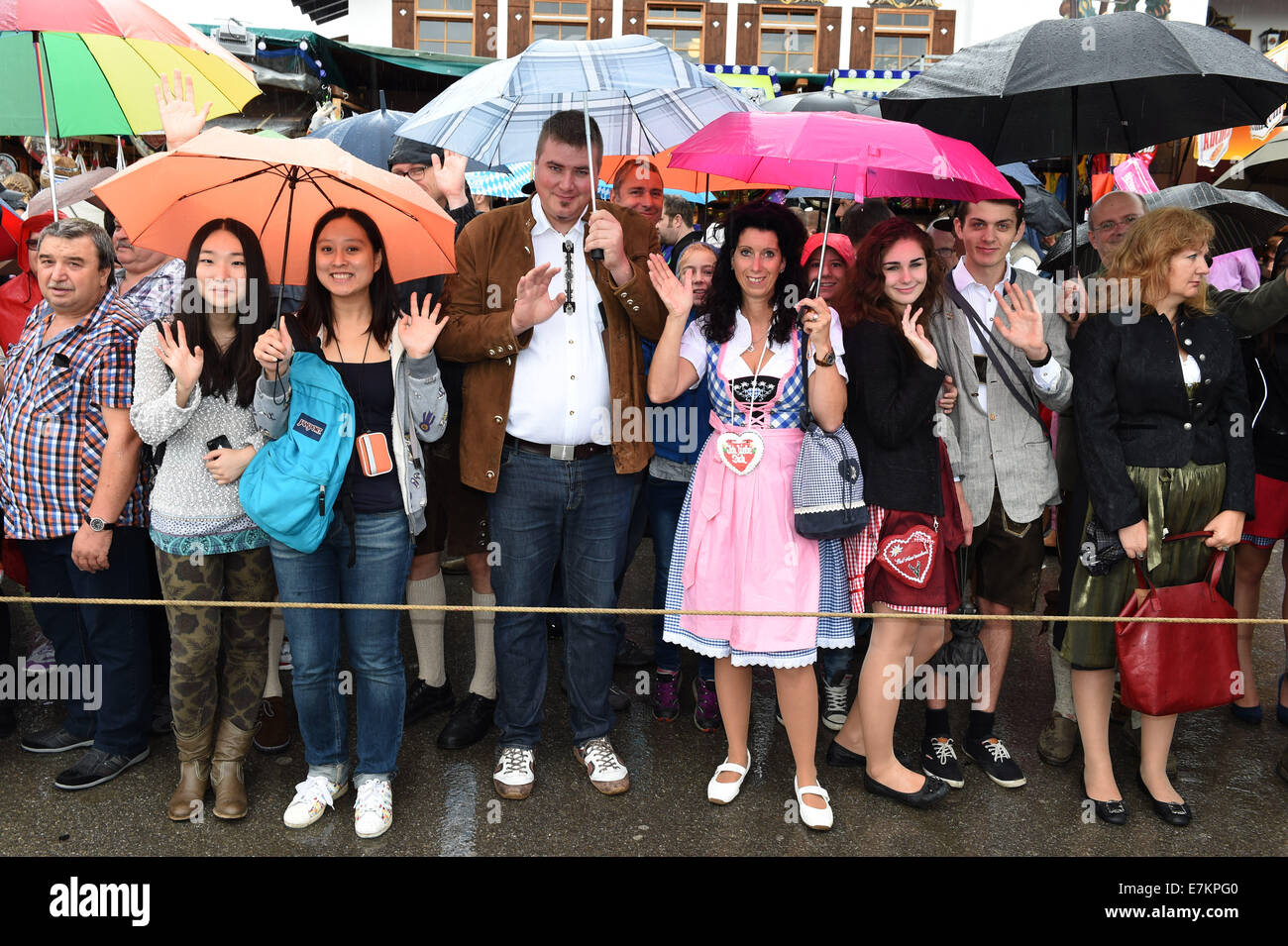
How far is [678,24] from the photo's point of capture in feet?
46.0

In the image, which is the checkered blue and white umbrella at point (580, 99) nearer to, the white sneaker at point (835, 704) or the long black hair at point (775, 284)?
the long black hair at point (775, 284)

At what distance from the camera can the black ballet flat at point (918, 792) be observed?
3.49m

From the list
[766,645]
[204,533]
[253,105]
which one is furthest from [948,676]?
[253,105]

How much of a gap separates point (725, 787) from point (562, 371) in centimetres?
155

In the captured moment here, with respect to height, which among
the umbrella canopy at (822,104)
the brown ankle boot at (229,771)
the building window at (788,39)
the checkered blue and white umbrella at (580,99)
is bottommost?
the brown ankle boot at (229,771)

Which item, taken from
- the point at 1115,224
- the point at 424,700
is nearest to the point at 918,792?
the point at 424,700

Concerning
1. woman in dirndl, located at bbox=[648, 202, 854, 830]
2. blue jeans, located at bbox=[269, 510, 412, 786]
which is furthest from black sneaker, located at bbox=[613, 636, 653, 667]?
blue jeans, located at bbox=[269, 510, 412, 786]

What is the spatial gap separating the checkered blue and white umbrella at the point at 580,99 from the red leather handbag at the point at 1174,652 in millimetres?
2272

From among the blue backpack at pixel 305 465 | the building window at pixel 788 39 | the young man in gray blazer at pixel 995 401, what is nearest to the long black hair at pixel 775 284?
the young man in gray blazer at pixel 995 401

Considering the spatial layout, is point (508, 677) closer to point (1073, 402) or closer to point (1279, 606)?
point (1073, 402)

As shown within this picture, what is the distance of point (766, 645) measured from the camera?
3279 mm

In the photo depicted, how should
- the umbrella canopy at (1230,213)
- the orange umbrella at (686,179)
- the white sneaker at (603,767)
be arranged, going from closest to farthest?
the white sneaker at (603,767)
the umbrella canopy at (1230,213)
the orange umbrella at (686,179)

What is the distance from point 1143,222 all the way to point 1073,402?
0.66 m

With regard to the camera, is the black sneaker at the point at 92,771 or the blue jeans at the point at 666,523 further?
the blue jeans at the point at 666,523
